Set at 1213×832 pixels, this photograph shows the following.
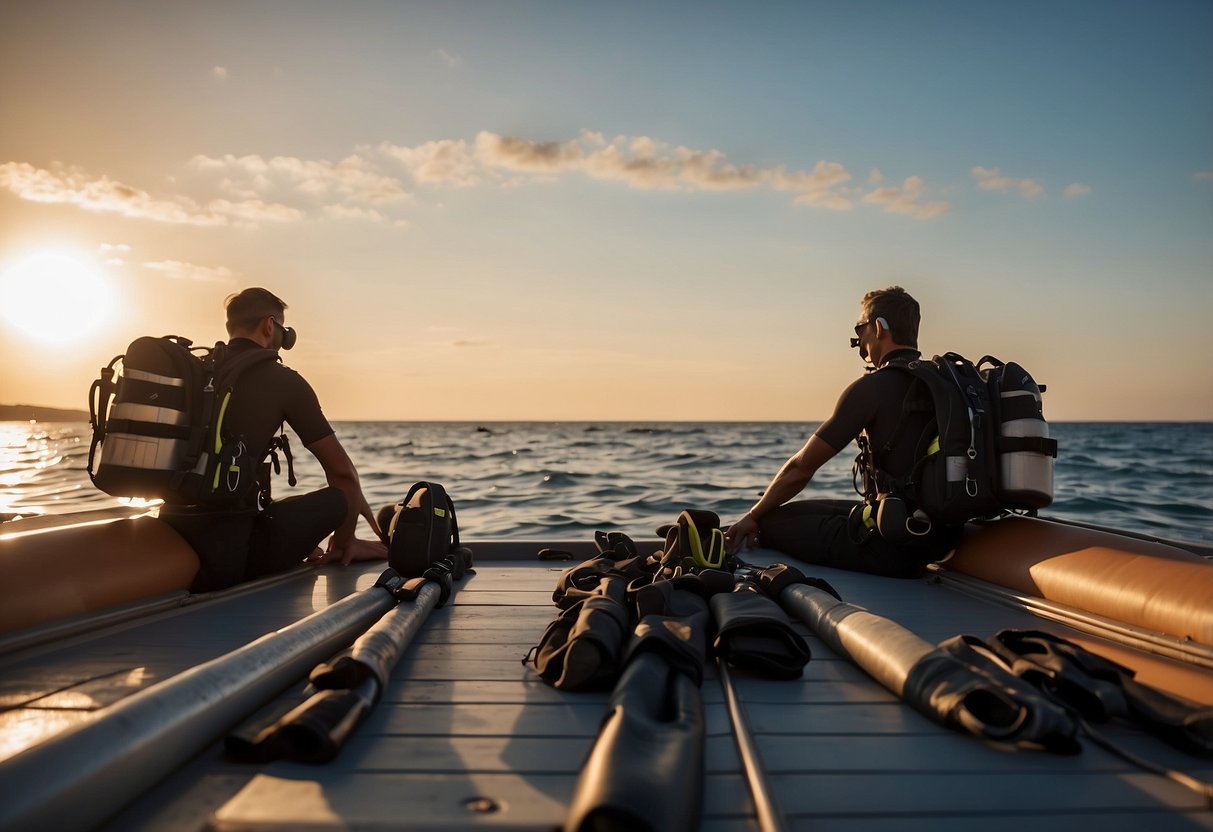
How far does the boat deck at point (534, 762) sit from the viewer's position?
1955 millimetres

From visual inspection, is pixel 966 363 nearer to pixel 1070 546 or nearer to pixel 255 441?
pixel 1070 546

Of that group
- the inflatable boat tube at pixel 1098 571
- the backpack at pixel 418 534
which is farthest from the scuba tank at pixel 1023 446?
the backpack at pixel 418 534

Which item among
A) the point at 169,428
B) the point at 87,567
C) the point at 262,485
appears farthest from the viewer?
the point at 262,485

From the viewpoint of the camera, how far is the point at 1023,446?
473 centimetres

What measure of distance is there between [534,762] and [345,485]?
369cm

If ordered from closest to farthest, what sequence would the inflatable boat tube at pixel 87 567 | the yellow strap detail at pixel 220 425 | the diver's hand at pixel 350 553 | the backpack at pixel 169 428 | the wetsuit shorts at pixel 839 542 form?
the inflatable boat tube at pixel 87 567
the backpack at pixel 169 428
the yellow strap detail at pixel 220 425
the wetsuit shorts at pixel 839 542
the diver's hand at pixel 350 553

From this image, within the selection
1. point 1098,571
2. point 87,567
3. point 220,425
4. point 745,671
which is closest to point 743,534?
point 1098,571

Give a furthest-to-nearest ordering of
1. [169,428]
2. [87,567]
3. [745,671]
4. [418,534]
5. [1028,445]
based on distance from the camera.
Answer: [418,534] < [1028,445] < [169,428] < [87,567] < [745,671]

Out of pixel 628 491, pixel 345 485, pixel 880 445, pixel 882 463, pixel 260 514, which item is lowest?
pixel 628 491

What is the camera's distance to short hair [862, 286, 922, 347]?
575 cm

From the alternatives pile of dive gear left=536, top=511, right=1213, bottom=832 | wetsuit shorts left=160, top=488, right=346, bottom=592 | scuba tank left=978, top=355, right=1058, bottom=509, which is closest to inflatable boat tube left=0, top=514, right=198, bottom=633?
wetsuit shorts left=160, top=488, right=346, bottom=592

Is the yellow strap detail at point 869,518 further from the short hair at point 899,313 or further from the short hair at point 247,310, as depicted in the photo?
the short hair at point 247,310

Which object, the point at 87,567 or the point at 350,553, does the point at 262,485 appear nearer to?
the point at 350,553

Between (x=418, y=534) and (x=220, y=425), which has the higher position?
(x=220, y=425)
